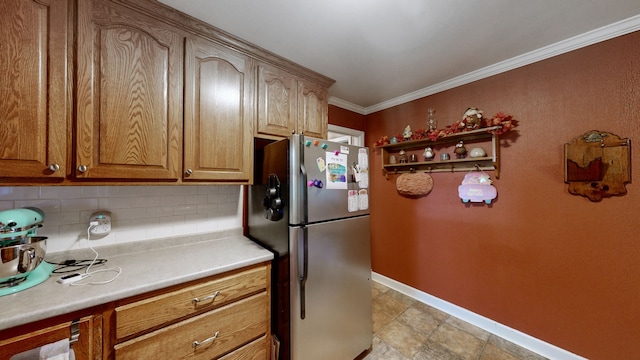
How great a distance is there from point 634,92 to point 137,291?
2.98 metres

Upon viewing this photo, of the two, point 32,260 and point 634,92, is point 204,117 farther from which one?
point 634,92

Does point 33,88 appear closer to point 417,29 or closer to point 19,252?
point 19,252

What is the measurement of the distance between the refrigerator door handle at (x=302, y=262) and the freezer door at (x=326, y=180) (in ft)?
0.29

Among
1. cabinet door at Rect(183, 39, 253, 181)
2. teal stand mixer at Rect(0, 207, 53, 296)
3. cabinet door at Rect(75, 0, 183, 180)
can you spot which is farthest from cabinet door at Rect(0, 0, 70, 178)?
cabinet door at Rect(183, 39, 253, 181)

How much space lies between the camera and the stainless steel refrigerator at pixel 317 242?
4.07ft

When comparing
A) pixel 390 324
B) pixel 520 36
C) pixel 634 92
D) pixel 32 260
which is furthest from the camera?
pixel 390 324

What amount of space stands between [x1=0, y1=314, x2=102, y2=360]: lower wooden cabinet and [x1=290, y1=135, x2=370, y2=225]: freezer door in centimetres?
92

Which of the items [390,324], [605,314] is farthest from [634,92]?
[390,324]

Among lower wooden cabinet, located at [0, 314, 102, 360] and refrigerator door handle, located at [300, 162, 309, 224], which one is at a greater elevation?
refrigerator door handle, located at [300, 162, 309, 224]

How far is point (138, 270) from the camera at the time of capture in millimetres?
1090

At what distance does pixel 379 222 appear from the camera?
8.99ft

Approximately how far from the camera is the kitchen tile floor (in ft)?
5.21

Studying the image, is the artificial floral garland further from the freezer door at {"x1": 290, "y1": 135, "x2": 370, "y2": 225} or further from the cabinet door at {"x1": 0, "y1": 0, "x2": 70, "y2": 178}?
the cabinet door at {"x1": 0, "y1": 0, "x2": 70, "y2": 178}

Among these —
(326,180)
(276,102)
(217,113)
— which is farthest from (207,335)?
(276,102)
